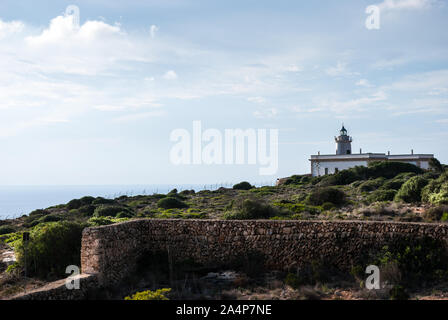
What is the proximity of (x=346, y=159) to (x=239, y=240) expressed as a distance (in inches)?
1899

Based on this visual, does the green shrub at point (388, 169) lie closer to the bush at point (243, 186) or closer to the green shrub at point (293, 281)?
the bush at point (243, 186)

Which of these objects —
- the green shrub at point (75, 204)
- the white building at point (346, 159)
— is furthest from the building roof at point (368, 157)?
the green shrub at point (75, 204)

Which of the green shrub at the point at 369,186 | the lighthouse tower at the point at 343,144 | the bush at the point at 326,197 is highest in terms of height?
the lighthouse tower at the point at 343,144

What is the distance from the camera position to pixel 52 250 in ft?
44.4

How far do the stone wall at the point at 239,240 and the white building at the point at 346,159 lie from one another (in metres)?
45.6

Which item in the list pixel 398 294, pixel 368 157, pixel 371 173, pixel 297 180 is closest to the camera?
pixel 398 294

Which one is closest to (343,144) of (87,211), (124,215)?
(87,211)

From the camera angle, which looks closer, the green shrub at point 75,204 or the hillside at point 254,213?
the hillside at point 254,213

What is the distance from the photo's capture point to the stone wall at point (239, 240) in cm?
1133

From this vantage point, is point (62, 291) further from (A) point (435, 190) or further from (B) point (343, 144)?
(B) point (343, 144)
